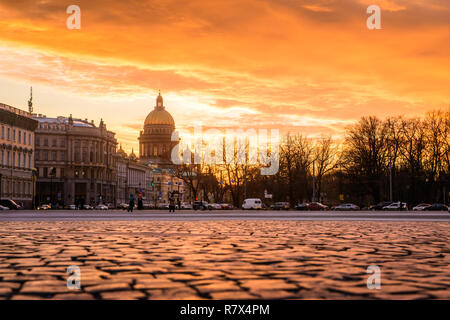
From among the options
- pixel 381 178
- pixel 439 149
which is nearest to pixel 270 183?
pixel 381 178

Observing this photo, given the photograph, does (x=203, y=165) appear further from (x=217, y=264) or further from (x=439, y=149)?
(x=217, y=264)

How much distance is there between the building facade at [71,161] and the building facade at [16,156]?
130 ft

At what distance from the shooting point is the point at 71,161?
517 feet

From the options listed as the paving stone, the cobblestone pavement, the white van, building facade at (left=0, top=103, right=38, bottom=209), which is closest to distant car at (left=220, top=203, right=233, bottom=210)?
the white van

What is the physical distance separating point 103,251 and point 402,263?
16.3 feet

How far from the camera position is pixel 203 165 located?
92.8 meters

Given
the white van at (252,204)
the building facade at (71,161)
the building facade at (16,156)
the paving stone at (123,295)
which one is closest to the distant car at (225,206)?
the white van at (252,204)

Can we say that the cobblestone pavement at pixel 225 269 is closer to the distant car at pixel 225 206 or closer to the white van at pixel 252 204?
the white van at pixel 252 204

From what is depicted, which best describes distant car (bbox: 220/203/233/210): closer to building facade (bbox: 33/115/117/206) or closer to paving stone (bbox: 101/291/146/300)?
building facade (bbox: 33/115/117/206)

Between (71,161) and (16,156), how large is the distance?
57479 millimetres

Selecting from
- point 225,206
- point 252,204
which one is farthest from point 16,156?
point 252,204

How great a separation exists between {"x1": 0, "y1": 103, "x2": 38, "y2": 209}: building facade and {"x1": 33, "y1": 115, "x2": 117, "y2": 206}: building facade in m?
39.7
